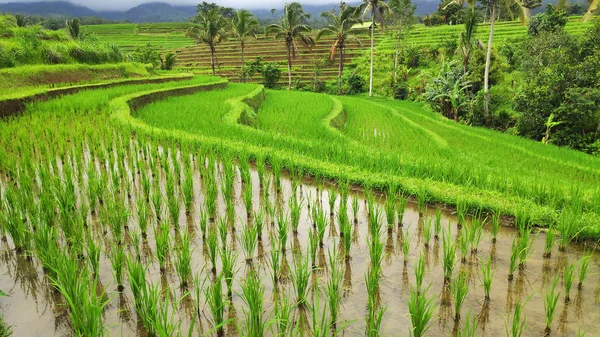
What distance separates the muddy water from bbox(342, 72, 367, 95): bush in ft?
77.8

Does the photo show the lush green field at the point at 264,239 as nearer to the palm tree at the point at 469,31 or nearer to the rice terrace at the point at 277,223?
the rice terrace at the point at 277,223

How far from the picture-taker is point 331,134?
7.66 metres


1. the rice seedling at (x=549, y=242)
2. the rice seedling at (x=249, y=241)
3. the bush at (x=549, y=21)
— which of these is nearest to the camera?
the rice seedling at (x=249, y=241)

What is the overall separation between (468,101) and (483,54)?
385 cm

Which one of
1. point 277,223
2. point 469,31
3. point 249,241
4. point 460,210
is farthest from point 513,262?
point 469,31

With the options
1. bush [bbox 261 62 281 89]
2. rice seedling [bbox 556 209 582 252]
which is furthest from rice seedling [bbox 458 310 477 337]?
bush [bbox 261 62 281 89]

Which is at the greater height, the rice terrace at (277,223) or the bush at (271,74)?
the bush at (271,74)

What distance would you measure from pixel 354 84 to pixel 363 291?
24.8 metres

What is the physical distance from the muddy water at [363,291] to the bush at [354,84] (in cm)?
2370

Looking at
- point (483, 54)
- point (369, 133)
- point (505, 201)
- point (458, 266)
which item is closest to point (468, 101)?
point (483, 54)

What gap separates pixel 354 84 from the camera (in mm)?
26234

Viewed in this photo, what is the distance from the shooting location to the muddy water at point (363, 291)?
7.13 feet

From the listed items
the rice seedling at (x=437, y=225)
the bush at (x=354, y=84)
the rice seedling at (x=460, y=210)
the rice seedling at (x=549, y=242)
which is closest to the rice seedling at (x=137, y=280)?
the rice seedling at (x=437, y=225)

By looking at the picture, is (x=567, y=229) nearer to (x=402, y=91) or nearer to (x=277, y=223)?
(x=277, y=223)
